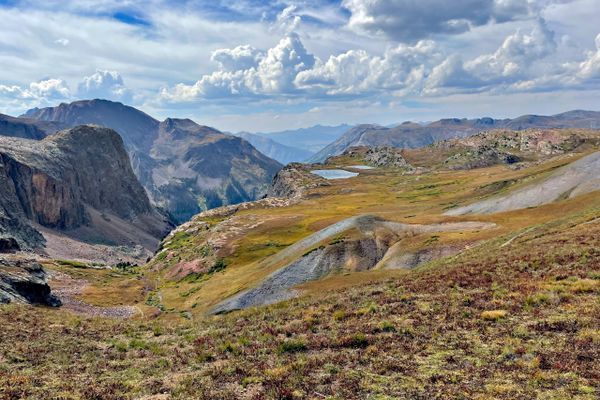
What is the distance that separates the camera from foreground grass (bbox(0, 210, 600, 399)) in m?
18.0

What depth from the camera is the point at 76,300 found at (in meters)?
87.3

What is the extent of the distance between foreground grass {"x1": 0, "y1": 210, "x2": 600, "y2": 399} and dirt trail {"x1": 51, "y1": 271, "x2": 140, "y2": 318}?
4031cm

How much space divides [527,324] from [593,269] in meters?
11.5

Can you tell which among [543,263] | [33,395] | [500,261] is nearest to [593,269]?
[543,263]

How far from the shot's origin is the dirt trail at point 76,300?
7575 centimetres

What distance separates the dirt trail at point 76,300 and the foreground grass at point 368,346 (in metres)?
40.3

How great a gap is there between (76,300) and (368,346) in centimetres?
8237

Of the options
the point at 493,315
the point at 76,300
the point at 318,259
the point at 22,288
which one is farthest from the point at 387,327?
the point at 76,300

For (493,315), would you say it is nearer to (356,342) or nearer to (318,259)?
(356,342)

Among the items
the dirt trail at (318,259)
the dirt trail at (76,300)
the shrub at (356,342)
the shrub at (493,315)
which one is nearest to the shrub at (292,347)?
the shrub at (356,342)

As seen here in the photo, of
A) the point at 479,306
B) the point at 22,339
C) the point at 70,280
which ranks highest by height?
the point at 479,306

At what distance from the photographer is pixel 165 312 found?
77500mm

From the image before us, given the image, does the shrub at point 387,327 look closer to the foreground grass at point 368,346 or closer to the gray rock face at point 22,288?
the foreground grass at point 368,346

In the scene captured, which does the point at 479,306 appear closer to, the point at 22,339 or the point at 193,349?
the point at 193,349
